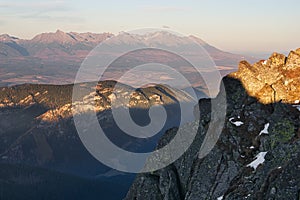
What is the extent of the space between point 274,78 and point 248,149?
556 inches

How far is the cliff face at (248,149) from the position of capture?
143ft

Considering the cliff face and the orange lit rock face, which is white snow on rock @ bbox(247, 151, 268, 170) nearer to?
the cliff face

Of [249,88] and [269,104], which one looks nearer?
[269,104]

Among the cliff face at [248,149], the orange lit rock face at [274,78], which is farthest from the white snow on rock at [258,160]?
the orange lit rock face at [274,78]

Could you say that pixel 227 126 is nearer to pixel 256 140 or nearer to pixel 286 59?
pixel 256 140

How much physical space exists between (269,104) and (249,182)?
16.8 meters

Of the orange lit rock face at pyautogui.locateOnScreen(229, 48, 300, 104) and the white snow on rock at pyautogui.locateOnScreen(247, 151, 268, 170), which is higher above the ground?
the orange lit rock face at pyautogui.locateOnScreen(229, 48, 300, 104)

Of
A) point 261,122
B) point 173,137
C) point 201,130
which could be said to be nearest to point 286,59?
point 261,122

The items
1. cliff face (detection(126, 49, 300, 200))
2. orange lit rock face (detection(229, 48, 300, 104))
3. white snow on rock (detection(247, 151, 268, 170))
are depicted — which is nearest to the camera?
cliff face (detection(126, 49, 300, 200))

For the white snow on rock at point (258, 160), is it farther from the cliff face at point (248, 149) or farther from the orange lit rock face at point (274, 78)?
the orange lit rock face at point (274, 78)

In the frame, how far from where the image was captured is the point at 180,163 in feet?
207

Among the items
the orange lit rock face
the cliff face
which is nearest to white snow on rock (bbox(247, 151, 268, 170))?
the cliff face

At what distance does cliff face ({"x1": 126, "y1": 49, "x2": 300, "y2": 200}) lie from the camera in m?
43.5

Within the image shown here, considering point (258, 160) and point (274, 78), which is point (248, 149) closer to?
point (258, 160)
